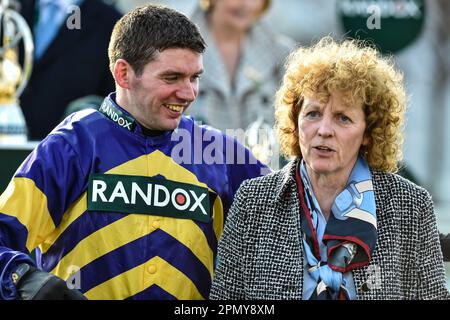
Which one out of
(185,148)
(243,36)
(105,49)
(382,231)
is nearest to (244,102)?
(243,36)

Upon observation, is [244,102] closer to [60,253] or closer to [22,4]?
[22,4]

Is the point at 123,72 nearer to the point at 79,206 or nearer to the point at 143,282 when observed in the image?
the point at 79,206

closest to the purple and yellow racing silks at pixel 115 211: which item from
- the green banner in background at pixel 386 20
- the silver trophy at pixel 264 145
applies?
the silver trophy at pixel 264 145

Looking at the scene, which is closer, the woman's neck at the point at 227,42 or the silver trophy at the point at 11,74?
the silver trophy at the point at 11,74

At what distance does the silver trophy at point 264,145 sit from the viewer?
4.44m

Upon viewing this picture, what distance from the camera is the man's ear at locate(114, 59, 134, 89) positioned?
3660mm

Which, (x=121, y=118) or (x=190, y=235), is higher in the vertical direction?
(x=121, y=118)

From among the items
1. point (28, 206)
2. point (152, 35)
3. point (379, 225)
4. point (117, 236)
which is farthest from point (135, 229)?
point (379, 225)

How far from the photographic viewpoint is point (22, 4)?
6168 mm

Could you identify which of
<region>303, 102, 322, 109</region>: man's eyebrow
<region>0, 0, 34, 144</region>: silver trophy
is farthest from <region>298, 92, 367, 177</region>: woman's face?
<region>0, 0, 34, 144</region>: silver trophy

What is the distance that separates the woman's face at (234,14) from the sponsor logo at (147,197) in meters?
3.12

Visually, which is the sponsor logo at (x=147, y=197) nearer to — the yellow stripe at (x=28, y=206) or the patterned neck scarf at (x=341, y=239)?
the yellow stripe at (x=28, y=206)

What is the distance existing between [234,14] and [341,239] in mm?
3520

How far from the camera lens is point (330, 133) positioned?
3.38 meters
